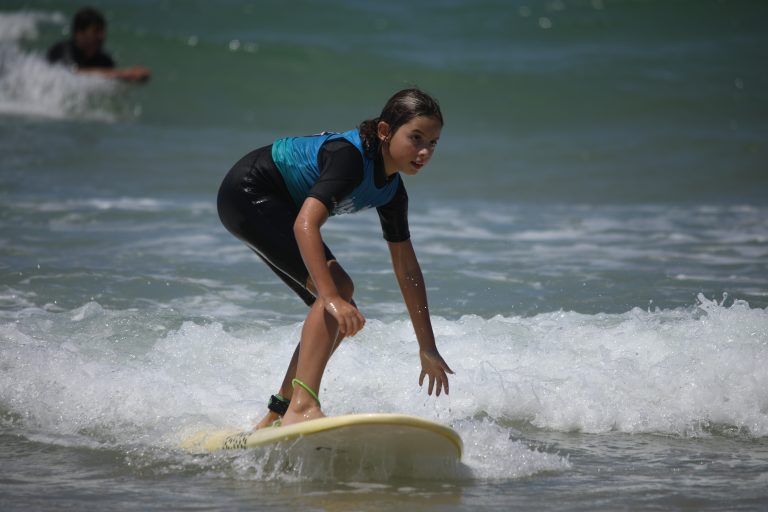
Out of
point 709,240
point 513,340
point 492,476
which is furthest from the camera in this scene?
point 709,240

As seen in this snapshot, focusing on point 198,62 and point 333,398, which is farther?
point 198,62

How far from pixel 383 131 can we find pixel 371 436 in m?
1.12

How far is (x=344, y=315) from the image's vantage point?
3.52m

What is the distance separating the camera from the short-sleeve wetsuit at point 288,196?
396 cm

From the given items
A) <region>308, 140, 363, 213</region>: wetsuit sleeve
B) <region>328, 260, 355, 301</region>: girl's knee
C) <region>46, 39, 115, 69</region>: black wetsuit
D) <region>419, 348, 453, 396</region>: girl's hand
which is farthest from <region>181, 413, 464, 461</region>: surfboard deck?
<region>46, 39, 115, 69</region>: black wetsuit

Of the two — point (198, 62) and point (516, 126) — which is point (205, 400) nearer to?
point (516, 126)

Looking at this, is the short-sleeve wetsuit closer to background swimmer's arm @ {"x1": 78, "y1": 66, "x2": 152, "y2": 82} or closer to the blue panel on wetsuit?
the blue panel on wetsuit

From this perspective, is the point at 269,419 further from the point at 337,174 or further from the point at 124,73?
the point at 124,73

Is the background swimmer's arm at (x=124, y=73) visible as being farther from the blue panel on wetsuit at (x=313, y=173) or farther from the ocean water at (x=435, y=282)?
the blue panel on wetsuit at (x=313, y=173)

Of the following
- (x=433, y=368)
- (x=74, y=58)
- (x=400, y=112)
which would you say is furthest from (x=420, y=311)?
(x=74, y=58)

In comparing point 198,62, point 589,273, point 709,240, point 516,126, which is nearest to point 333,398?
point 589,273

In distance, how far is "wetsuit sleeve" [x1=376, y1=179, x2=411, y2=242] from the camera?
413cm

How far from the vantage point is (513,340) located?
566 cm

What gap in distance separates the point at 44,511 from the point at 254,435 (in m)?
0.81
